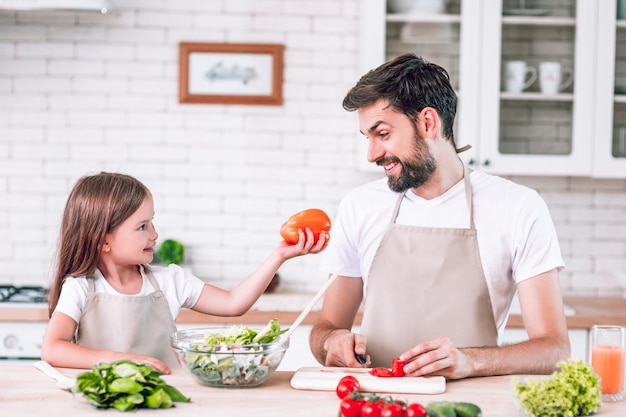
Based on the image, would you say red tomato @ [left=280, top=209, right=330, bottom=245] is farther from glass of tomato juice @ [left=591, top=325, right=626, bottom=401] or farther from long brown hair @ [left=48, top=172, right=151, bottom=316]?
glass of tomato juice @ [left=591, top=325, right=626, bottom=401]

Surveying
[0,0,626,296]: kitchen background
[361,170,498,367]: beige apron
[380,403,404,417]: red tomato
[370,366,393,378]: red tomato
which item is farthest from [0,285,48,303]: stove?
[380,403,404,417]: red tomato

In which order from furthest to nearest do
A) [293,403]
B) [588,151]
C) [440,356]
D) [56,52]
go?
[56,52] < [588,151] < [440,356] < [293,403]

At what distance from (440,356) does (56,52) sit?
9.63ft

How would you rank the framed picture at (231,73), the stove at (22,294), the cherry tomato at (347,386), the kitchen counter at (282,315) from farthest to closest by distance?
the framed picture at (231,73) → the stove at (22,294) → the kitchen counter at (282,315) → the cherry tomato at (347,386)

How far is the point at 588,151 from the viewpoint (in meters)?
4.07

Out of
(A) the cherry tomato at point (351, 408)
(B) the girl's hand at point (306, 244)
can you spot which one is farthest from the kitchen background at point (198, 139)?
(A) the cherry tomato at point (351, 408)

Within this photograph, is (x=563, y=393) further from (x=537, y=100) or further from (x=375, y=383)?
(x=537, y=100)

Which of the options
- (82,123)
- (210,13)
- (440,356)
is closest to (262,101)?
(210,13)

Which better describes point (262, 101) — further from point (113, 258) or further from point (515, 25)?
point (113, 258)

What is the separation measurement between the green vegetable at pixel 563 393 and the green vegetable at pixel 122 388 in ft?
2.50

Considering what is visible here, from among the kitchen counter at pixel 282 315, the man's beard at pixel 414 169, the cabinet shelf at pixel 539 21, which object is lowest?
the kitchen counter at pixel 282 315

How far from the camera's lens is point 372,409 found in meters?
1.74

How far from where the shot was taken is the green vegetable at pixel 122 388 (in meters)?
1.88

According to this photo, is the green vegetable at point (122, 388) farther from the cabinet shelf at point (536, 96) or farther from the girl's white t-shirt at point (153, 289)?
the cabinet shelf at point (536, 96)
